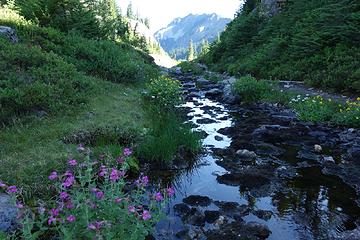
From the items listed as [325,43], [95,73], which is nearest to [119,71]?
[95,73]

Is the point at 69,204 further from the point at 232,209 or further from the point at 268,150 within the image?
the point at 268,150

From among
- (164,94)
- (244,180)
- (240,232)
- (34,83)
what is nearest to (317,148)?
(244,180)

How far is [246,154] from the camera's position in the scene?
10.2m

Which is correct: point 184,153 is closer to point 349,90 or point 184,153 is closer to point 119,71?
point 119,71

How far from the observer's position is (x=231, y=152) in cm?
1063

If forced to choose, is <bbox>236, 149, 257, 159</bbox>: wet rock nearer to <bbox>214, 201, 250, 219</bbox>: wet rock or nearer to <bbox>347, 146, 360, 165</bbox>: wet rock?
<bbox>347, 146, 360, 165</bbox>: wet rock

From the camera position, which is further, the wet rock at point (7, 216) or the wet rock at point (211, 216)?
the wet rock at point (211, 216)

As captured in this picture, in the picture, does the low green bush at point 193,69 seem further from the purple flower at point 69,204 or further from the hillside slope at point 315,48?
the purple flower at point 69,204

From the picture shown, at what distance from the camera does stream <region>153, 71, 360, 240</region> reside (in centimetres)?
627

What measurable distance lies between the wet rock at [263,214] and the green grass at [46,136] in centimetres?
428

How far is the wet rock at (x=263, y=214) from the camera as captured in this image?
672 cm

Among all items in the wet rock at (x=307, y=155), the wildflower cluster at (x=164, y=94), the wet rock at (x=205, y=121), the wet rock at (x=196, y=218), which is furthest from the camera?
the wet rock at (x=205, y=121)

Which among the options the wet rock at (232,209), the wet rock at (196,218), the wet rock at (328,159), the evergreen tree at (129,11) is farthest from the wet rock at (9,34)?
the evergreen tree at (129,11)

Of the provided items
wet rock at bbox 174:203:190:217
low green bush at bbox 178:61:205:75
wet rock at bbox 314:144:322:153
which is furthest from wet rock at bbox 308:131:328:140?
low green bush at bbox 178:61:205:75
